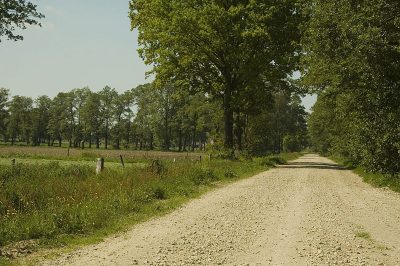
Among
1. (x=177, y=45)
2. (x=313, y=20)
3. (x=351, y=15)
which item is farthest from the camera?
(x=177, y=45)

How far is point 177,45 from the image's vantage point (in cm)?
3102

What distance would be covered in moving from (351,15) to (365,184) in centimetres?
855

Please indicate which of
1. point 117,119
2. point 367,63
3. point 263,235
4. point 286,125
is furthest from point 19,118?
point 263,235

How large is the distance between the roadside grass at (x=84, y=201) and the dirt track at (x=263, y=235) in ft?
2.65

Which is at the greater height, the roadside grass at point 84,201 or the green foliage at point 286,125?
the green foliage at point 286,125

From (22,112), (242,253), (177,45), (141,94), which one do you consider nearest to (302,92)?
(177,45)

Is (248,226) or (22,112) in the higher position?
(22,112)

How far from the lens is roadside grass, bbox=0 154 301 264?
8.54m

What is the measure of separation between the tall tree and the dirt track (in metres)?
18.1

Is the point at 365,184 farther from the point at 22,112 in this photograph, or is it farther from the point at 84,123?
the point at 22,112

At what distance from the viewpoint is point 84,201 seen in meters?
11.6

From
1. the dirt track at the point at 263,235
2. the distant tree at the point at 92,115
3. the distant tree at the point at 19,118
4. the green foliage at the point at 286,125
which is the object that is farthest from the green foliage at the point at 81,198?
the distant tree at the point at 19,118

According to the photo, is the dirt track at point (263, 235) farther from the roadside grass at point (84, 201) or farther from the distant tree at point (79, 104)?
the distant tree at point (79, 104)

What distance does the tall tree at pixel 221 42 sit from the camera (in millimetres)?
A: 29438
